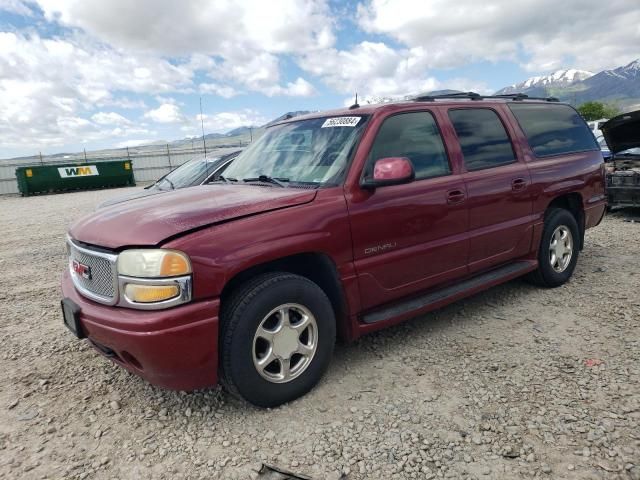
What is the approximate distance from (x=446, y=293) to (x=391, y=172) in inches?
46.3

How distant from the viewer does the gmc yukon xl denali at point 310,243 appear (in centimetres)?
248

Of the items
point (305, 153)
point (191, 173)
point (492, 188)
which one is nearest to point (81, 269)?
point (305, 153)

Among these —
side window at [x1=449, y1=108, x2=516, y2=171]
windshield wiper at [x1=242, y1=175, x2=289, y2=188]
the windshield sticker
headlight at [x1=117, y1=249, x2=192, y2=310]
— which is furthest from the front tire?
side window at [x1=449, y1=108, x2=516, y2=171]

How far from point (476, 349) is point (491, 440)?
3.55 ft

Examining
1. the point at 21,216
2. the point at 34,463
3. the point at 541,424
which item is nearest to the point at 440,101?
the point at 541,424

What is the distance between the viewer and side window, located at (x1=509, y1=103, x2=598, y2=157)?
4.40 m

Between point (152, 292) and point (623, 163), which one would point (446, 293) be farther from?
point (623, 163)

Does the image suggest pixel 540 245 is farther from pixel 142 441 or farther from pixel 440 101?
pixel 142 441

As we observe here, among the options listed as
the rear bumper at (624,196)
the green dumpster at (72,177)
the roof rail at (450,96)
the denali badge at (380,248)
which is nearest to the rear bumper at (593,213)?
the roof rail at (450,96)

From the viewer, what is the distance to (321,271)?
301cm

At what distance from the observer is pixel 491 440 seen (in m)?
2.45

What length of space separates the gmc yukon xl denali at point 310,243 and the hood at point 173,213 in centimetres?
1

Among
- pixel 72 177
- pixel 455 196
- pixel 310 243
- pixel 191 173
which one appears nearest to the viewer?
pixel 310 243

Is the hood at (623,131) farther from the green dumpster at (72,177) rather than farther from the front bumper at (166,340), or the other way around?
the green dumpster at (72,177)
